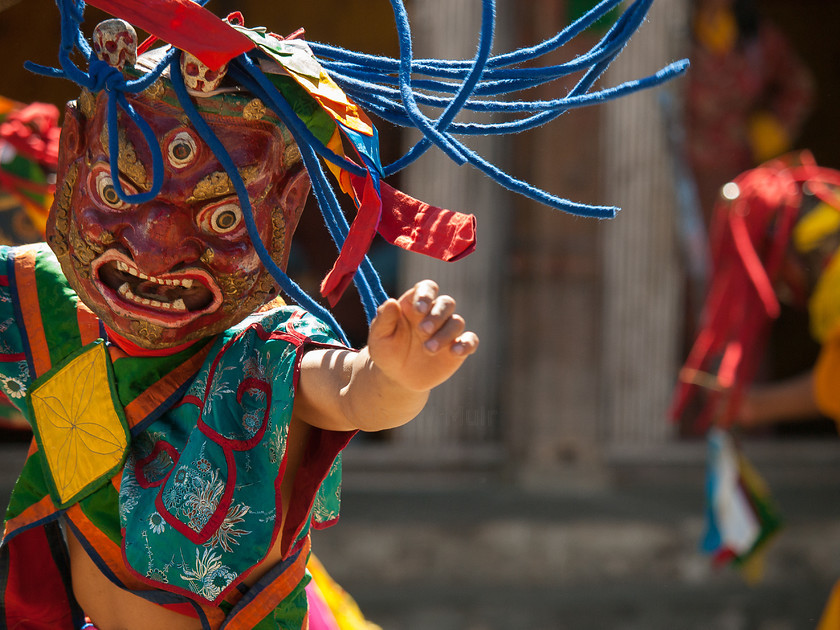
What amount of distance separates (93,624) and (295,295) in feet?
1.69

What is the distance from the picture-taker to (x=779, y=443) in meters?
4.60

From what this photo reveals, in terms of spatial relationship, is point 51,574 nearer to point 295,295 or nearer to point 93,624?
point 93,624

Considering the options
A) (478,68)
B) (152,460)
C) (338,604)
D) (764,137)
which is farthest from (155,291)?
(764,137)

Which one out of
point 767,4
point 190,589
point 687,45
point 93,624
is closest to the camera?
point 190,589

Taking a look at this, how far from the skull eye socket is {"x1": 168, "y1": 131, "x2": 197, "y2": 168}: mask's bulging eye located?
76 millimetres

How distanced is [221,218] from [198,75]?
0.53 feet

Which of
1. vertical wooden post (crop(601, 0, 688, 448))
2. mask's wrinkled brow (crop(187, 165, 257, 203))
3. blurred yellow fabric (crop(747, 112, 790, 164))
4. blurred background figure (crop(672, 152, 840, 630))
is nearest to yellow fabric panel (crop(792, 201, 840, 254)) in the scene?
blurred background figure (crop(672, 152, 840, 630))

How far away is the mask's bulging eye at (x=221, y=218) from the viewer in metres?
1.22

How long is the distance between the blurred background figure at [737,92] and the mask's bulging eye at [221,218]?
3.59 meters

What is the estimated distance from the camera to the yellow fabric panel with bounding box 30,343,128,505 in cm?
129

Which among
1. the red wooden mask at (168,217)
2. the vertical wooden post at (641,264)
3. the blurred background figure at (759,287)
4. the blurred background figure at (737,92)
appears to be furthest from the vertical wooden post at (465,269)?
the red wooden mask at (168,217)

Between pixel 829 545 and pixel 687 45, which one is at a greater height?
pixel 687 45

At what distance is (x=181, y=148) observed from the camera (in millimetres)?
1200

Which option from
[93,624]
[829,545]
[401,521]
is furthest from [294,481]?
[829,545]
